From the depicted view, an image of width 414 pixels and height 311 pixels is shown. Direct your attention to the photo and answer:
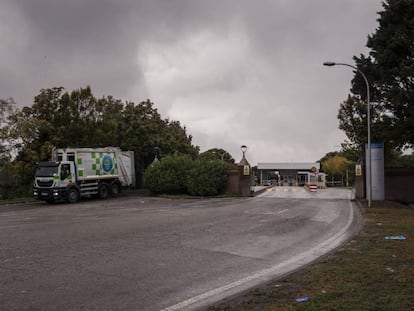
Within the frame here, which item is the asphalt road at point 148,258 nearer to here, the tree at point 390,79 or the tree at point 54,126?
the tree at point 390,79

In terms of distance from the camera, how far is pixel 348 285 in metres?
6.39

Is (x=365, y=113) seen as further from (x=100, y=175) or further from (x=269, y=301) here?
(x=269, y=301)

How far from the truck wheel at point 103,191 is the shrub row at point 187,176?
12.5 ft

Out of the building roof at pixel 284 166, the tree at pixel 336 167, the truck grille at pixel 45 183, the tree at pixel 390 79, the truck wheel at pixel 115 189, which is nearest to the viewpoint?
the tree at pixel 390 79

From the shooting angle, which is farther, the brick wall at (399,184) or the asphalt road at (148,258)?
the brick wall at (399,184)

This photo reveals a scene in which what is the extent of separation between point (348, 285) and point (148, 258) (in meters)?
4.36

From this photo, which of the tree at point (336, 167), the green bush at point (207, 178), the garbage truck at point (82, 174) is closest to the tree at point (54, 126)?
the garbage truck at point (82, 174)

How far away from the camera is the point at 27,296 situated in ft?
20.7

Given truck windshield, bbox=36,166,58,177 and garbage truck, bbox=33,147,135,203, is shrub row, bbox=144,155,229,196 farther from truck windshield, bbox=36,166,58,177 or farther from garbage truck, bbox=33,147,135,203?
truck windshield, bbox=36,166,58,177

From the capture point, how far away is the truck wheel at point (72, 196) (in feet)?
95.6

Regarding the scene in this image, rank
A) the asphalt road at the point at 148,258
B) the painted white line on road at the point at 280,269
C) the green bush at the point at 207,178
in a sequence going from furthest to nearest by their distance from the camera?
1. the green bush at the point at 207,178
2. the asphalt road at the point at 148,258
3. the painted white line on road at the point at 280,269

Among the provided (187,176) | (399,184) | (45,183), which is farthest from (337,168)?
(45,183)

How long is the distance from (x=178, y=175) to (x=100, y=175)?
20.2 ft

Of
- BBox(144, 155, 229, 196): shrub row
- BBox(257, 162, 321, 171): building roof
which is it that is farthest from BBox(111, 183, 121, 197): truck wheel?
BBox(257, 162, 321, 171): building roof
